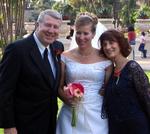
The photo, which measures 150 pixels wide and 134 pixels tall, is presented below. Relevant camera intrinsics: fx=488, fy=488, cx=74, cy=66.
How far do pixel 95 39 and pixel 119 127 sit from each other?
3.35 ft

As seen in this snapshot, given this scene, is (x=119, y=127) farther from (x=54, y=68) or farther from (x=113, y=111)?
(x=54, y=68)

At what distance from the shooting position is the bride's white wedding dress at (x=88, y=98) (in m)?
5.18

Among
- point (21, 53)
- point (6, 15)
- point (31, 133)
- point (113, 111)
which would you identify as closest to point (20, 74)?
point (21, 53)

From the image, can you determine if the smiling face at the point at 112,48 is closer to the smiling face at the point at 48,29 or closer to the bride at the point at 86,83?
the bride at the point at 86,83

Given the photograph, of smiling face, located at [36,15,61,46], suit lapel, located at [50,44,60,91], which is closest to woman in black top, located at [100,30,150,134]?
suit lapel, located at [50,44,60,91]

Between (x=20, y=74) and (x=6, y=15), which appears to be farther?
(x=6, y=15)

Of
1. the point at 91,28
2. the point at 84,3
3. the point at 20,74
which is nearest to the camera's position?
the point at 20,74

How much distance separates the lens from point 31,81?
470 cm

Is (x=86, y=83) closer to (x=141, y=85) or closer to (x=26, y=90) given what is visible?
(x=141, y=85)

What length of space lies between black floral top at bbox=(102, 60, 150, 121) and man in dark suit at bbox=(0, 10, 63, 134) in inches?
23.1

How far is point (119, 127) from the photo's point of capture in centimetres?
510

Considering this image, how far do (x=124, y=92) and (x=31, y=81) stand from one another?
97cm

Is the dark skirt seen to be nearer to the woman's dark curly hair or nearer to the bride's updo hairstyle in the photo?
the woman's dark curly hair

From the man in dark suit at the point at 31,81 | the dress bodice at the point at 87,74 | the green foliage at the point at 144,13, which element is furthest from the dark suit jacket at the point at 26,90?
the green foliage at the point at 144,13
